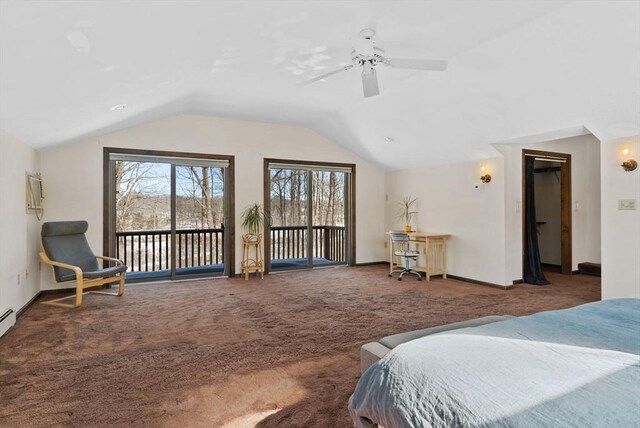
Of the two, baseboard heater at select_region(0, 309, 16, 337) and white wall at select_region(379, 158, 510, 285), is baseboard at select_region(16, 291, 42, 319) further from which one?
white wall at select_region(379, 158, 510, 285)

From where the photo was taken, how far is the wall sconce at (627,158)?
3.89m

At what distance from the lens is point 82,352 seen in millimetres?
2893

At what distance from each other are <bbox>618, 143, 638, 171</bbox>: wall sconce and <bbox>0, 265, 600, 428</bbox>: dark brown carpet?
5.66 feet

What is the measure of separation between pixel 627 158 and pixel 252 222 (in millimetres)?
5156

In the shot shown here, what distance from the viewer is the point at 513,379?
1.11 m

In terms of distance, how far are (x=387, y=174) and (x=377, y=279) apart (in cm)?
264

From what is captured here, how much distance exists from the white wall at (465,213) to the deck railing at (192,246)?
1806mm

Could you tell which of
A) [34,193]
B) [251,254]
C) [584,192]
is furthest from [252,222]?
[584,192]

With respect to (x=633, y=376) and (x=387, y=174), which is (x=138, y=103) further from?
(x=387, y=174)

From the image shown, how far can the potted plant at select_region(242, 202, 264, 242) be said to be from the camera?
20.4ft

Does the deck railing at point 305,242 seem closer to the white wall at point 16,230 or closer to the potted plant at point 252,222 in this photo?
the potted plant at point 252,222

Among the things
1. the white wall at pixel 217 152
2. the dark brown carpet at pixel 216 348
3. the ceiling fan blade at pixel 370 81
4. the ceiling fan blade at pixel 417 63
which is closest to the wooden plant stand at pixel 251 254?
the white wall at pixel 217 152

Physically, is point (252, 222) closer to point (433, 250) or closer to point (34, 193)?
point (34, 193)

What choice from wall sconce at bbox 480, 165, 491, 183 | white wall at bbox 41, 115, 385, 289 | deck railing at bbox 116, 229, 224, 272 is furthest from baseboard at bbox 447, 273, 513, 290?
deck railing at bbox 116, 229, 224, 272
